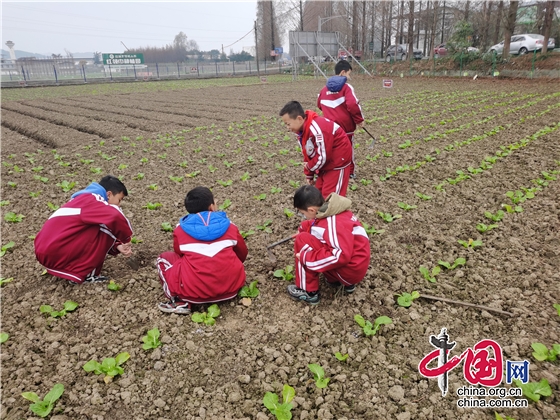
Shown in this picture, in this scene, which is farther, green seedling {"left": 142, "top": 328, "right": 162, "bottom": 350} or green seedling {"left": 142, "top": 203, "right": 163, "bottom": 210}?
green seedling {"left": 142, "top": 203, "right": 163, "bottom": 210}

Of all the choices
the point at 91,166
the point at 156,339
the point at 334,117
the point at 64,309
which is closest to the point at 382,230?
the point at 334,117

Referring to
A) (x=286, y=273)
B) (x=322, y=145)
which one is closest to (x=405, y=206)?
(x=322, y=145)

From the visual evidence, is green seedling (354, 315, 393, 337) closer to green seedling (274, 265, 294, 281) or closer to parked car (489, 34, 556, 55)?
green seedling (274, 265, 294, 281)

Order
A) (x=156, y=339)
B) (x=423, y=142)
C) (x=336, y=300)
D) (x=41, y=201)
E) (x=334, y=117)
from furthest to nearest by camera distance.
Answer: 1. (x=423, y=142)
2. (x=41, y=201)
3. (x=334, y=117)
4. (x=336, y=300)
5. (x=156, y=339)

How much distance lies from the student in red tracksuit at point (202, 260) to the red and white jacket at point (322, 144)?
1646mm

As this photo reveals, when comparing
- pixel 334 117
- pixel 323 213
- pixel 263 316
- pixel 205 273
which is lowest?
pixel 263 316

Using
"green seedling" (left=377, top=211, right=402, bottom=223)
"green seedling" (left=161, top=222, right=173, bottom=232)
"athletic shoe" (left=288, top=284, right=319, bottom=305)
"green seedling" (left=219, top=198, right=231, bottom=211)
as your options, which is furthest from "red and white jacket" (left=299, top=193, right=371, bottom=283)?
"green seedling" (left=219, top=198, right=231, bottom=211)

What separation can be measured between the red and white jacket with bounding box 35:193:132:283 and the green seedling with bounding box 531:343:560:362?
3763mm

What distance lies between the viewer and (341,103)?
590 cm

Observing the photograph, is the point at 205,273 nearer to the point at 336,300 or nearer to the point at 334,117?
the point at 336,300

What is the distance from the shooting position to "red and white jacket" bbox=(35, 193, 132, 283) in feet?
12.0

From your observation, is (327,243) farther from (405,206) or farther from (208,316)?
(405,206)

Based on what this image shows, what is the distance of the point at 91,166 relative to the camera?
8391mm

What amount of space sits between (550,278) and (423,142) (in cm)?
602
